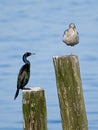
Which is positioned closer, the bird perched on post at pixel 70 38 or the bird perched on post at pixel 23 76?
the bird perched on post at pixel 23 76

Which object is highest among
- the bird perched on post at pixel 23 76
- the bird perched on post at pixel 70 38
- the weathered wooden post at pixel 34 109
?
the bird perched on post at pixel 70 38

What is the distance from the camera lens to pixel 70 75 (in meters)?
7.65

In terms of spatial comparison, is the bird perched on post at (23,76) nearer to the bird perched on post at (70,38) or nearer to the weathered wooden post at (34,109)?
the bird perched on post at (70,38)

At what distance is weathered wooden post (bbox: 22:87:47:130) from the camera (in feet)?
25.1

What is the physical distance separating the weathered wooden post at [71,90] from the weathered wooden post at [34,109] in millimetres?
311

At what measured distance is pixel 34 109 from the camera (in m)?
7.65

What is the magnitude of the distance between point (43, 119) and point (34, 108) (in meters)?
0.21

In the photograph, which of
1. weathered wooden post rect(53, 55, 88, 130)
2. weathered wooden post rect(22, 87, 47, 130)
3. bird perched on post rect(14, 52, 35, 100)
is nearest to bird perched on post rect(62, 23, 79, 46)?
bird perched on post rect(14, 52, 35, 100)

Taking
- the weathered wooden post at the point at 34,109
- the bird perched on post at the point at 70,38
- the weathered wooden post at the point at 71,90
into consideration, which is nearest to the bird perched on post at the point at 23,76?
the bird perched on post at the point at 70,38

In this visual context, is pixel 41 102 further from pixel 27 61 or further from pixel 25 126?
pixel 27 61

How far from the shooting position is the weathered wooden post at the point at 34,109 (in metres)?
7.64

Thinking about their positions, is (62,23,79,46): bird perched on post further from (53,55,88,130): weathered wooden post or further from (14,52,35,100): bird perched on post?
(53,55,88,130): weathered wooden post

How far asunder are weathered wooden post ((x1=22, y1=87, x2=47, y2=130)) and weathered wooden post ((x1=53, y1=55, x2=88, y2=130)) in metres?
0.31

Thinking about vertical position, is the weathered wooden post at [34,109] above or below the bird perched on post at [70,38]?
below
